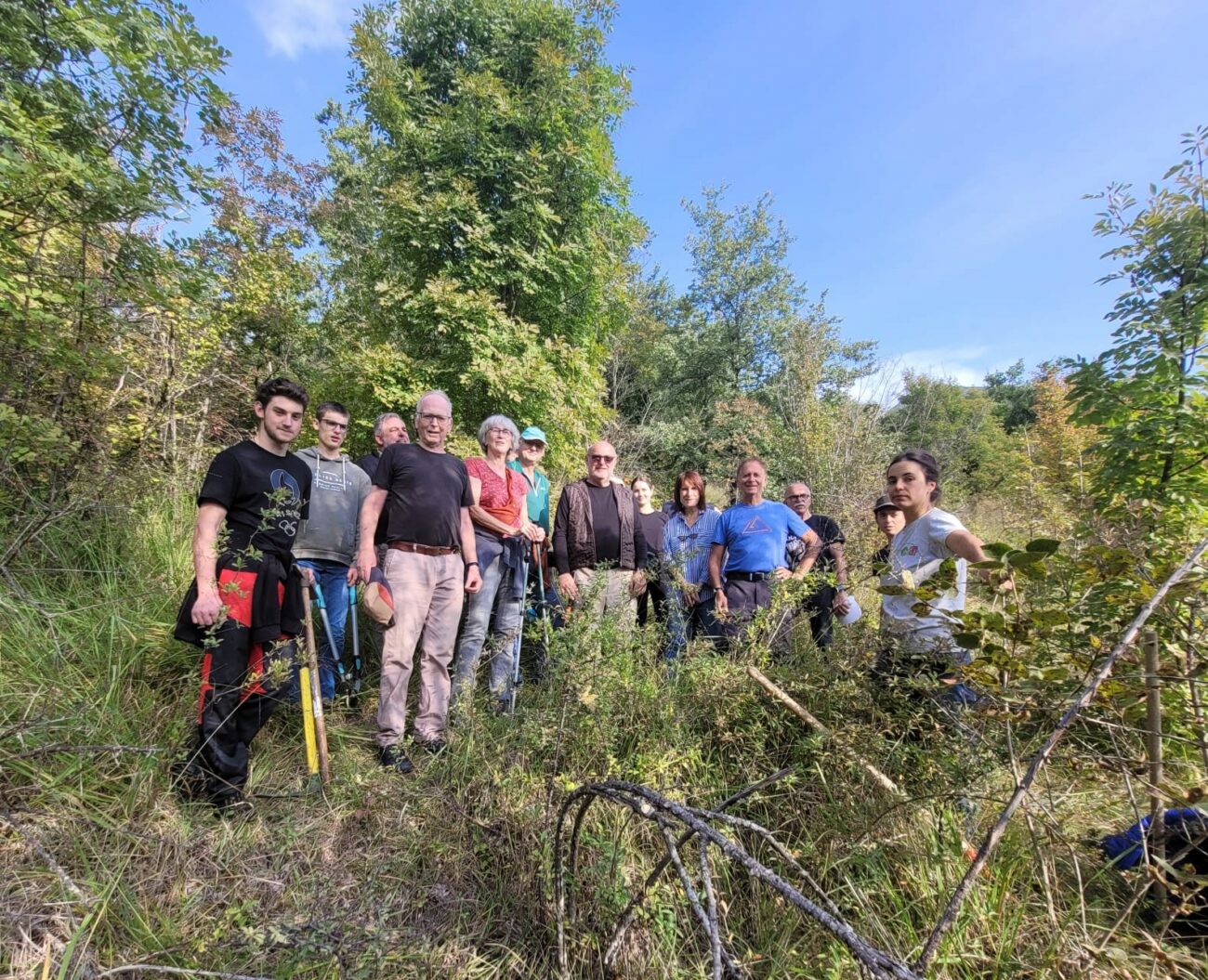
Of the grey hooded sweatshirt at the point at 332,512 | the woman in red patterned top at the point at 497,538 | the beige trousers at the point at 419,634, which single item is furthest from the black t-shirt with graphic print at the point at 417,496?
the grey hooded sweatshirt at the point at 332,512

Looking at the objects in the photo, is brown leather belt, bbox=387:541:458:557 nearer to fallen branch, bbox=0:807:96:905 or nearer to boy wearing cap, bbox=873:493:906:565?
fallen branch, bbox=0:807:96:905

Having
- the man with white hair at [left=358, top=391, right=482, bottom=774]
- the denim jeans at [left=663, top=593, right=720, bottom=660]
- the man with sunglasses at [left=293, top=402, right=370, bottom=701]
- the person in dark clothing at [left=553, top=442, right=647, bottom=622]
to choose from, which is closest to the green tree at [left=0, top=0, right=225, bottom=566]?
the man with sunglasses at [left=293, top=402, right=370, bottom=701]

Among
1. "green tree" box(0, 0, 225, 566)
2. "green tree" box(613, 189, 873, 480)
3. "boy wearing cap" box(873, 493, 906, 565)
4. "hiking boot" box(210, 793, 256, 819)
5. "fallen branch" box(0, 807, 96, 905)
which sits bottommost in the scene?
"hiking boot" box(210, 793, 256, 819)

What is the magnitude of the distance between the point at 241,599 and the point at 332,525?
4.56 feet

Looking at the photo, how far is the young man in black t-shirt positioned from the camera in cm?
221

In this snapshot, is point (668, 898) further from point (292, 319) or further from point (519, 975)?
point (292, 319)

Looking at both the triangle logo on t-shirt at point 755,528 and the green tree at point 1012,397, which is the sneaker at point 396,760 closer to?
the triangle logo on t-shirt at point 755,528

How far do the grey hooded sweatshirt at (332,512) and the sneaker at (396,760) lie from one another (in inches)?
59.8

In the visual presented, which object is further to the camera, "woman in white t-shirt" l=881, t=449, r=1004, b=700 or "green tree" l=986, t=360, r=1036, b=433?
"green tree" l=986, t=360, r=1036, b=433

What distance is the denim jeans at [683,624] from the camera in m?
3.03

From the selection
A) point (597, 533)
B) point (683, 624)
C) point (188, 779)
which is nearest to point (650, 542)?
→ point (597, 533)

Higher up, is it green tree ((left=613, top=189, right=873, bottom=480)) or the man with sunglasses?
green tree ((left=613, top=189, right=873, bottom=480))

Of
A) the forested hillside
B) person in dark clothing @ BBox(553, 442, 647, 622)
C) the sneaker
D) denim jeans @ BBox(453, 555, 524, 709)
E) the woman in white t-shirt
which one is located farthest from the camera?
person in dark clothing @ BBox(553, 442, 647, 622)

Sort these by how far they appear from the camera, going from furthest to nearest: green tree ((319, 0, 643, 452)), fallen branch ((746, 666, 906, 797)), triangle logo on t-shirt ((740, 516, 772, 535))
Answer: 1. green tree ((319, 0, 643, 452))
2. triangle logo on t-shirt ((740, 516, 772, 535))
3. fallen branch ((746, 666, 906, 797))
